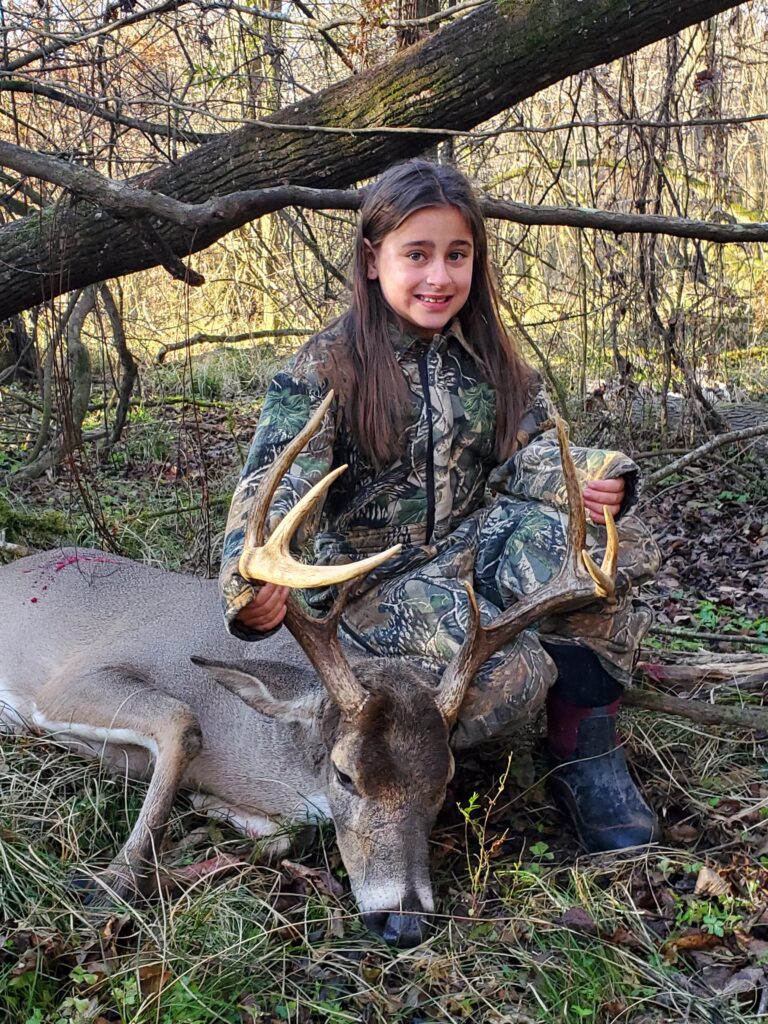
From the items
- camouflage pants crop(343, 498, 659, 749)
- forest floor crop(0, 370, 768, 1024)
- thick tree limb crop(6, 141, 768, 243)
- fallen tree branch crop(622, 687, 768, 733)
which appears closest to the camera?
forest floor crop(0, 370, 768, 1024)

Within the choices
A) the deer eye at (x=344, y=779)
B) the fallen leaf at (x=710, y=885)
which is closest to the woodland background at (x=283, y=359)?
the fallen leaf at (x=710, y=885)

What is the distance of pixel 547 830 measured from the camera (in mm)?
3539

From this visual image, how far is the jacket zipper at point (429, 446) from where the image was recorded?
12.2 feet

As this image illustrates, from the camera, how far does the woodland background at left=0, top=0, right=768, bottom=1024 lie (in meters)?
2.80

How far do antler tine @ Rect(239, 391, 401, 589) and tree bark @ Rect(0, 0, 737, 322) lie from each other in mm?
2029

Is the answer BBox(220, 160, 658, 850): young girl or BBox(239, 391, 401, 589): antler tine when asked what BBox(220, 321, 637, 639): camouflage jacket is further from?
BBox(239, 391, 401, 589): antler tine

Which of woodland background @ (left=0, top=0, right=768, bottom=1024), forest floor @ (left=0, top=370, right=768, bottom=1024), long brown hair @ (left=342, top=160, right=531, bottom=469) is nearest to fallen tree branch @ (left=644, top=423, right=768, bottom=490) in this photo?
woodland background @ (left=0, top=0, right=768, bottom=1024)

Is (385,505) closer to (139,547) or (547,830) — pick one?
(547,830)

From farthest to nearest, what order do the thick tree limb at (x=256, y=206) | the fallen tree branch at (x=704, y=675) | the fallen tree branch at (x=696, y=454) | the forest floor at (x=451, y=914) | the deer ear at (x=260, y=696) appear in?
1. the fallen tree branch at (x=696, y=454)
2. the thick tree limb at (x=256, y=206)
3. the fallen tree branch at (x=704, y=675)
4. the deer ear at (x=260, y=696)
5. the forest floor at (x=451, y=914)

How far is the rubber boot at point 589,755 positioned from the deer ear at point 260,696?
2.52 ft

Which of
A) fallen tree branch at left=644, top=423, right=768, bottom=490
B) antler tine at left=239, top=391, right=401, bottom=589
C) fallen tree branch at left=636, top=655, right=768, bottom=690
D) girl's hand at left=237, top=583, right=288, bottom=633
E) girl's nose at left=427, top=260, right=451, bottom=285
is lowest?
fallen tree branch at left=636, top=655, right=768, bottom=690

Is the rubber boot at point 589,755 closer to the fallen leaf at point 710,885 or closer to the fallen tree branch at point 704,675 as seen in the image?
the fallen leaf at point 710,885

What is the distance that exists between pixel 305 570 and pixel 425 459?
1.07 m

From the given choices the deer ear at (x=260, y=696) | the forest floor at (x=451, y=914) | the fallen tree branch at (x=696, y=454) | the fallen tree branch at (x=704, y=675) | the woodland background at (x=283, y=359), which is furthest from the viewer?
the fallen tree branch at (x=696, y=454)
